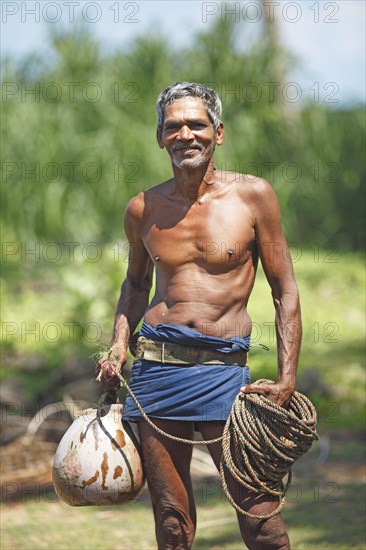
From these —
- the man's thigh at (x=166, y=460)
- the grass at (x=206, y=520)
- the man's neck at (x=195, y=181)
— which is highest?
the man's neck at (x=195, y=181)

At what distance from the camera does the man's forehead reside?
12.5 feet

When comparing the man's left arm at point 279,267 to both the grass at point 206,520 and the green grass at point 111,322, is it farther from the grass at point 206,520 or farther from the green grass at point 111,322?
the green grass at point 111,322

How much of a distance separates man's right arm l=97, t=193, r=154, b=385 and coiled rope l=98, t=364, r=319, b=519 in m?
0.52

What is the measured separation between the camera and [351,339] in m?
10.5

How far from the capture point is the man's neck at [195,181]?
3.93 metres

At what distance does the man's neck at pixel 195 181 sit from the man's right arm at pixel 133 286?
0.21m

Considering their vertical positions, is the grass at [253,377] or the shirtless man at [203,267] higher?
the shirtless man at [203,267]

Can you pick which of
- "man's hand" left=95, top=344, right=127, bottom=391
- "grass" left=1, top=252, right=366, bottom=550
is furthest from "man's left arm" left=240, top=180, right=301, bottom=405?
"grass" left=1, top=252, right=366, bottom=550

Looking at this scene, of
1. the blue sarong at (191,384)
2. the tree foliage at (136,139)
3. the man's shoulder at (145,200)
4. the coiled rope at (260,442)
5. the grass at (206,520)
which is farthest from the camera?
the tree foliage at (136,139)

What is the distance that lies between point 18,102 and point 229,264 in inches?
485

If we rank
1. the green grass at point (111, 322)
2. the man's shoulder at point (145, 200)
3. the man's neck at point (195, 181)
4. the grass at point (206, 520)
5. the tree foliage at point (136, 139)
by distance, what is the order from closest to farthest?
the man's neck at point (195, 181), the man's shoulder at point (145, 200), the grass at point (206, 520), the green grass at point (111, 322), the tree foliage at point (136, 139)

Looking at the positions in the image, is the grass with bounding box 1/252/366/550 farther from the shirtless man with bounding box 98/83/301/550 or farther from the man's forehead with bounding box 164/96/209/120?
the man's forehead with bounding box 164/96/209/120

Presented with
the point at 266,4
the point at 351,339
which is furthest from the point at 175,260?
the point at 266,4

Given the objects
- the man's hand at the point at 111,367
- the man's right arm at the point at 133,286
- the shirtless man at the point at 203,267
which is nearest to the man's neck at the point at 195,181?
the shirtless man at the point at 203,267
